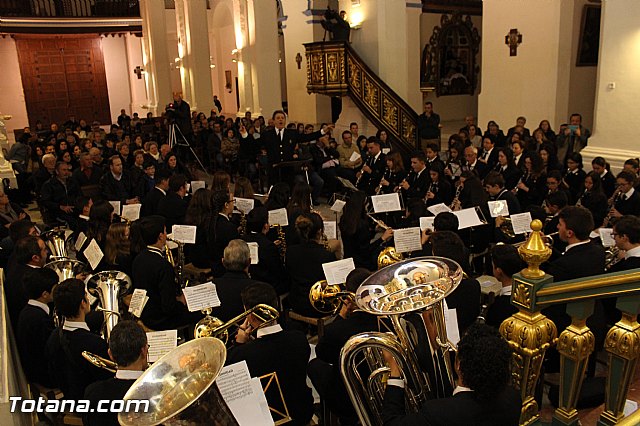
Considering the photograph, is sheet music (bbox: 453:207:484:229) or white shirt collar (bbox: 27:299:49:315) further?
sheet music (bbox: 453:207:484:229)

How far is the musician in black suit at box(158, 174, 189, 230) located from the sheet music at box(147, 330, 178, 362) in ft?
11.8

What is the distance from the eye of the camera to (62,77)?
2486 centimetres

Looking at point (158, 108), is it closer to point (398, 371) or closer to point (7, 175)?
point (7, 175)

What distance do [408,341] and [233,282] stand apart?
6.40 feet

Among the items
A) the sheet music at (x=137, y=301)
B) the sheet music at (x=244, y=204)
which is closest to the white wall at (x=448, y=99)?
the sheet music at (x=244, y=204)

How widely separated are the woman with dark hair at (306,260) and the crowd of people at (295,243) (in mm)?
13

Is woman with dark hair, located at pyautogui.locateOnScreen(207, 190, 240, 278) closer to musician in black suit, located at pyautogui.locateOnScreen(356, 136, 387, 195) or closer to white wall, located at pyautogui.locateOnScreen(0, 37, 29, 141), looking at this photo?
musician in black suit, located at pyautogui.locateOnScreen(356, 136, 387, 195)

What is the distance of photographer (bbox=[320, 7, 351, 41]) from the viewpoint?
14.1m

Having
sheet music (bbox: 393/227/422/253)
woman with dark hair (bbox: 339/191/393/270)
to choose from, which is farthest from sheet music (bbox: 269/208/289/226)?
sheet music (bbox: 393/227/422/253)

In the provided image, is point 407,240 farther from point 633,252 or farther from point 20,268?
point 20,268

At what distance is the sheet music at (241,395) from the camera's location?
2.77m

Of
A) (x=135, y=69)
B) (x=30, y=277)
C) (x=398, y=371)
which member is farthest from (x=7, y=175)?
(x=135, y=69)

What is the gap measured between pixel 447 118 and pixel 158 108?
10.9 meters

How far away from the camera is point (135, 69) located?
25.9m
